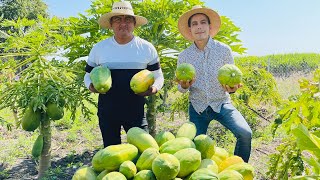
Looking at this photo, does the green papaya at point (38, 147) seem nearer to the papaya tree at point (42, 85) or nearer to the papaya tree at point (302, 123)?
the papaya tree at point (42, 85)

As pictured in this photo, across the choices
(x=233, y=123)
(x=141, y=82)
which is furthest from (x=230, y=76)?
(x=141, y=82)

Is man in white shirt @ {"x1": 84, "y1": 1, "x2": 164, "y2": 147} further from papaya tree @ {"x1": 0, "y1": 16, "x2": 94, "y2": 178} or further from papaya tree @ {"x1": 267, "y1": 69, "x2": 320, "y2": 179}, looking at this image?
papaya tree @ {"x1": 267, "y1": 69, "x2": 320, "y2": 179}

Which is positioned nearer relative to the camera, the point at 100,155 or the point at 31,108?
the point at 100,155

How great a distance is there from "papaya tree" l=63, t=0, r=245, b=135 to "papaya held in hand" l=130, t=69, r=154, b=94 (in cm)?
100

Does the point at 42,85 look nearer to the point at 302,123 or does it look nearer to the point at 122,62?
the point at 122,62

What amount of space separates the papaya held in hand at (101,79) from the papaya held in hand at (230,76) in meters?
0.88

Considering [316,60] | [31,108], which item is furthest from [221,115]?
[316,60]

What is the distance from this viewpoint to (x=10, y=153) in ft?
18.1

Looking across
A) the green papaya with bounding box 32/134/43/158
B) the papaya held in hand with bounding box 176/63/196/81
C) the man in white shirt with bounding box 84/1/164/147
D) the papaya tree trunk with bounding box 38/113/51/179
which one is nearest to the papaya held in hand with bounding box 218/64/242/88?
the papaya held in hand with bounding box 176/63/196/81

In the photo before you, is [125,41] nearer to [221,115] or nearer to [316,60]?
[221,115]

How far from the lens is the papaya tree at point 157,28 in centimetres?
389

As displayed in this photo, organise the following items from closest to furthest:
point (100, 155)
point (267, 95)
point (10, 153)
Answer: point (100, 155)
point (10, 153)
point (267, 95)

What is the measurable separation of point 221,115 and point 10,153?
12.1ft

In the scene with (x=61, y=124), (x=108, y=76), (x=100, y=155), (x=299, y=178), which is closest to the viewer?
(x=299, y=178)
